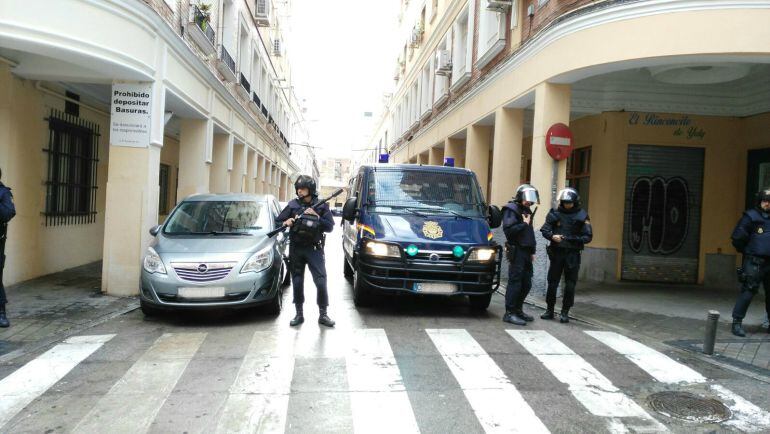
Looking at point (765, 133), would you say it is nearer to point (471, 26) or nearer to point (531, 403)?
point (471, 26)

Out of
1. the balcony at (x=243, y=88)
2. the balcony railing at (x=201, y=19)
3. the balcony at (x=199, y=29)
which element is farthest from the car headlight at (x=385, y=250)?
the balcony at (x=243, y=88)

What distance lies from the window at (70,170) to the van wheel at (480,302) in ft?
26.1

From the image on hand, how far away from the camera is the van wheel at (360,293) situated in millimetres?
7391

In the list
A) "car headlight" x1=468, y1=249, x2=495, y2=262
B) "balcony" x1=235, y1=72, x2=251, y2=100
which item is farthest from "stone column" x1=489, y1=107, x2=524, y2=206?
"balcony" x1=235, y1=72, x2=251, y2=100

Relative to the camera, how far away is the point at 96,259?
12.0 m

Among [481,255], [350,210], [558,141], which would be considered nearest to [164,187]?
[350,210]

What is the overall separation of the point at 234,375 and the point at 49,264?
7.23m

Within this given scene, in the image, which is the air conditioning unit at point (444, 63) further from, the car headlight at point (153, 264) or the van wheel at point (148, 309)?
the van wheel at point (148, 309)

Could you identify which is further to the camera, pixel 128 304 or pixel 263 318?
pixel 128 304

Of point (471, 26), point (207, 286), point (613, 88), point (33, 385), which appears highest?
point (471, 26)

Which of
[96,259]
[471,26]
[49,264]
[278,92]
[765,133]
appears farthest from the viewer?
[278,92]

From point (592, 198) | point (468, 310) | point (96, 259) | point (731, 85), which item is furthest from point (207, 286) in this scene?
point (731, 85)

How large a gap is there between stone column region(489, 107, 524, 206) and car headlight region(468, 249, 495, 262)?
199 inches

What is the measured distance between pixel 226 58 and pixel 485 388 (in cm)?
1306
